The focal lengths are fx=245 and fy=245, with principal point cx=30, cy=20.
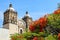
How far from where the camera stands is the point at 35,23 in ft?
42.9

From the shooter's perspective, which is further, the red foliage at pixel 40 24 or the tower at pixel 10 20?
the tower at pixel 10 20

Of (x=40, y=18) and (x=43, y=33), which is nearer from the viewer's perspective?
(x=43, y=33)

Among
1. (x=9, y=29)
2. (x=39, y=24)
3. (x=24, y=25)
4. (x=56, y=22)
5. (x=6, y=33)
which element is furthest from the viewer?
(x=24, y=25)

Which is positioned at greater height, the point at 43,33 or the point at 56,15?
the point at 56,15

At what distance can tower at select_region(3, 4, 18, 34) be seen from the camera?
1171 inches

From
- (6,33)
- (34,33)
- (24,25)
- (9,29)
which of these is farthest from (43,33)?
(24,25)

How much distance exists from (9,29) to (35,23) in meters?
16.6

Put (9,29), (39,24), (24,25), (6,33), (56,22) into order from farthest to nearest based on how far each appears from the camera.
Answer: (24,25) < (9,29) < (6,33) < (39,24) < (56,22)

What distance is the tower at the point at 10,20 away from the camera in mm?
29750

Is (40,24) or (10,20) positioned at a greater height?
(10,20)

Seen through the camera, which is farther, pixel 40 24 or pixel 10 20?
pixel 10 20

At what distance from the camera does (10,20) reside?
30.0 meters

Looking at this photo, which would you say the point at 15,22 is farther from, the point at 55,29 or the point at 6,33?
the point at 55,29

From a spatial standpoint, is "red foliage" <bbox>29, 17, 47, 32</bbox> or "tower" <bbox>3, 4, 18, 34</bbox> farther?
"tower" <bbox>3, 4, 18, 34</bbox>
